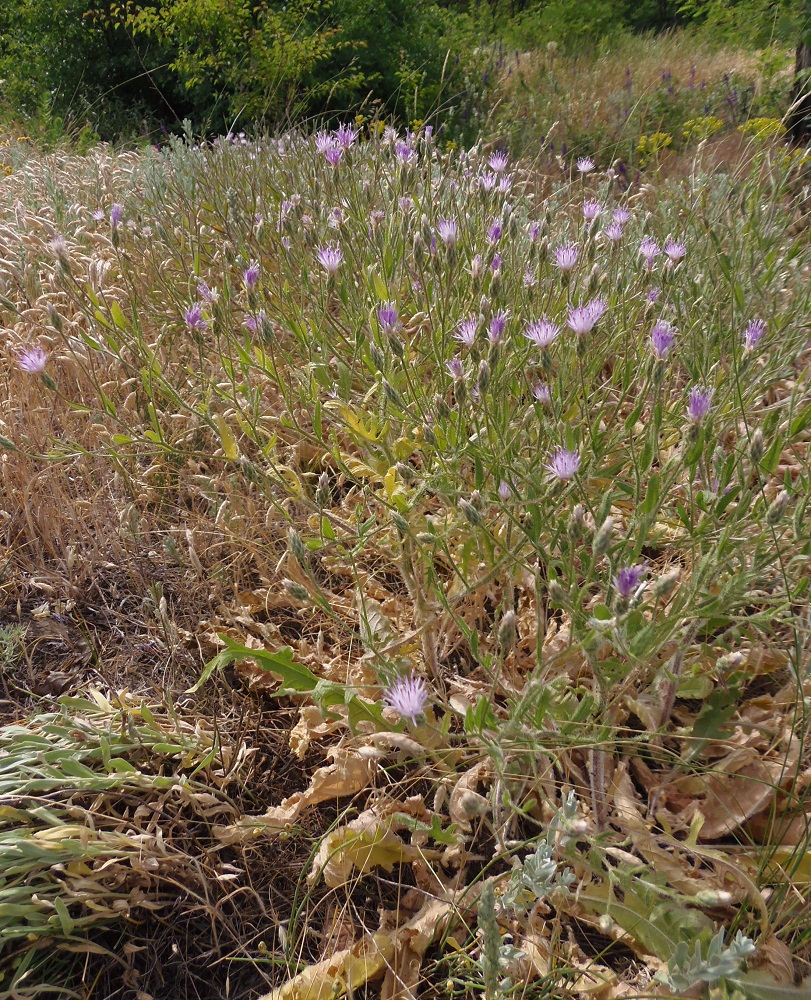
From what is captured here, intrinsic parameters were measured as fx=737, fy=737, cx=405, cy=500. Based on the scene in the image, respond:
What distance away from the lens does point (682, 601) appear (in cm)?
117

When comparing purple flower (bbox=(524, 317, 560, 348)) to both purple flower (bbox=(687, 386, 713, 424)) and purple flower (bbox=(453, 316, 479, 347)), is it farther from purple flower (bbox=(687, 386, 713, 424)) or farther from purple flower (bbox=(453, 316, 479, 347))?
purple flower (bbox=(687, 386, 713, 424))

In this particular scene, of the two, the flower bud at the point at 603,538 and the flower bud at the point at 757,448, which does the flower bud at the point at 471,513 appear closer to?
the flower bud at the point at 603,538

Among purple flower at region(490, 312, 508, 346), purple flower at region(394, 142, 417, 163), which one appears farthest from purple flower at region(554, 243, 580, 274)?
purple flower at region(394, 142, 417, 163)

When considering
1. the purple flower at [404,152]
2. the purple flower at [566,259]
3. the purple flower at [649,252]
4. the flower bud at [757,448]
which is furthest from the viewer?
the purple flower at [404,152]

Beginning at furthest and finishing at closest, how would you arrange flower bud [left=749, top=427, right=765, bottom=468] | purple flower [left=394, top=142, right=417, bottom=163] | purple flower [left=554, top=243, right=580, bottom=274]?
purple flower [left=394, top=142, right=417, bottom=163]
purple flower [left=554, top=243, right=580, bottom=274]
flower bud [left=749, top=427, right=765, bottom=468]

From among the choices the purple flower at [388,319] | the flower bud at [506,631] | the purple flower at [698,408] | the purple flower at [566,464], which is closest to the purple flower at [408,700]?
the flower bud at [506,631]

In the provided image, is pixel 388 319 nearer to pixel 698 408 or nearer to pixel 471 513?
pixel 471 513

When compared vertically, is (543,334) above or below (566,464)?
above

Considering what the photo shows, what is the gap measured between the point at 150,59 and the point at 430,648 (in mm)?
8216

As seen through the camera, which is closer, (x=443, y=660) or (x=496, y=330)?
(x=496, y=330)

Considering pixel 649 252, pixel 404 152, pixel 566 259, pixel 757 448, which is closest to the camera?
pixel 757 448

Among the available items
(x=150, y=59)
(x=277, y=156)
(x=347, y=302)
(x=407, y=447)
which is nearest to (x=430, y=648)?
(x=407, y=447)

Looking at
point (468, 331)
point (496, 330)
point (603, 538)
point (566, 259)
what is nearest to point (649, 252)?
point (566, 259)

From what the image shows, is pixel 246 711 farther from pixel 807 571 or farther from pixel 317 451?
pixel 807 571
